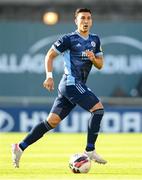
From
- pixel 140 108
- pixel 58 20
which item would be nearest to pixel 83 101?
pixel 140 108

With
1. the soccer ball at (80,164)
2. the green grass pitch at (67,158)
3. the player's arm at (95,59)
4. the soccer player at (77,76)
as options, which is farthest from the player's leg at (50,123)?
the soccer ball at (80,164)

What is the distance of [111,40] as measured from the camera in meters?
26.7

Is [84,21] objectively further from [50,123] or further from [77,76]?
[50,123]

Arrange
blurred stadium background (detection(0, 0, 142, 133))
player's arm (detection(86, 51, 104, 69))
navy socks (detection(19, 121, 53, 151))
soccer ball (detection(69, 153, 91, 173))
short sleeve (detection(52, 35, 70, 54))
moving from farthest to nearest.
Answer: blurred stadium background (detection(0, 0, 142, 133)), navy socks (detection(19, 121, 53, 151)), short sleeve (detection(52, 35, 70, 54)), player's arm (detection(86, 51, 104, 69)), soccer ball (detection(69, 153, 91, 173))

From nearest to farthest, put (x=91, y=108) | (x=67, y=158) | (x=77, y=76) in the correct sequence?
(x=91, y=108) → (x=77, y=76) → (x=67, y=158)

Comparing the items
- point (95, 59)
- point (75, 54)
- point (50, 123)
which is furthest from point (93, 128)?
point (75, 54)

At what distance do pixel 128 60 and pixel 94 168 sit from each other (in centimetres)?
1311

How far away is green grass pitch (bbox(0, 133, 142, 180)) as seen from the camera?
12.6m

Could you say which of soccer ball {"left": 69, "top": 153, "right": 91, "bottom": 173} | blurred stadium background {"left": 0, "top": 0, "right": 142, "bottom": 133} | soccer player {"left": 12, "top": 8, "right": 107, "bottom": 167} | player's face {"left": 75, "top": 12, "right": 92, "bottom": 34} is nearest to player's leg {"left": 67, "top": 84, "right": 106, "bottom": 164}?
soccer player {"left": 12, "top": 8, "right": 107, "bottom": 167}

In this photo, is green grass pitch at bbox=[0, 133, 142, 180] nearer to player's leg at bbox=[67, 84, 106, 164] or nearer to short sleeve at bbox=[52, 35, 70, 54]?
player's leg at bbox=[67, 84, 106, 164]

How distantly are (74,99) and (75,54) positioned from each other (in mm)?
628

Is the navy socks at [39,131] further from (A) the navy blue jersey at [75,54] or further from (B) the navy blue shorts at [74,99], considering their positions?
(A) the navy blue jersey at [75,54]

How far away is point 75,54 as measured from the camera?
13.6m
